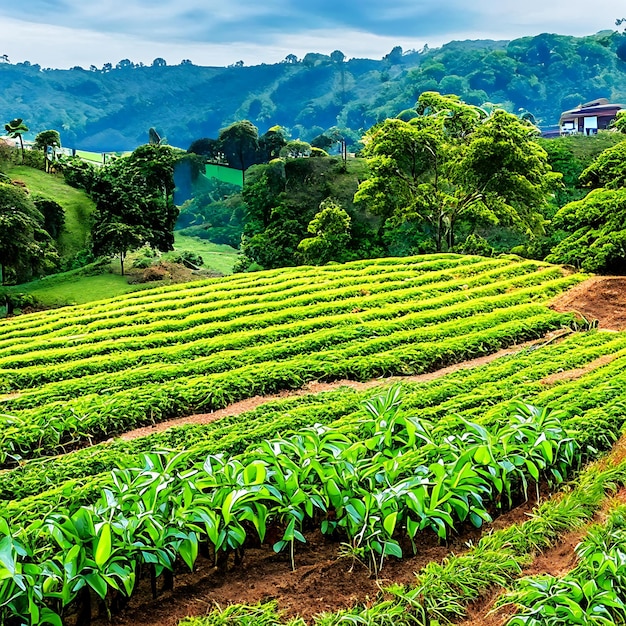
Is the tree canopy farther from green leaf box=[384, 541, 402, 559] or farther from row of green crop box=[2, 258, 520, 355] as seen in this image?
green leaf box=[384, 541, 402, 559]

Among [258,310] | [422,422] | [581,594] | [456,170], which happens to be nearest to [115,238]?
[456,170]

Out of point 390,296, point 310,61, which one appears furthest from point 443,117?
point 310,61

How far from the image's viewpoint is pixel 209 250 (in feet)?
137

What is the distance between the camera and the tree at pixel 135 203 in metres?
20.5

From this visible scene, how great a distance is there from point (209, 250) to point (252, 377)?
117 ft

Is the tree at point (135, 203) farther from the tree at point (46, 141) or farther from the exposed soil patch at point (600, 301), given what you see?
the exposed soil patch at point (600, 301)

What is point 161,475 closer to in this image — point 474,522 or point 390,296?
point 474,522

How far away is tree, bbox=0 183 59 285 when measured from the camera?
17.4 m

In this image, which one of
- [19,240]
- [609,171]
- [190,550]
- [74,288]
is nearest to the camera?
[190,550]

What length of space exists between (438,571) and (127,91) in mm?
106961

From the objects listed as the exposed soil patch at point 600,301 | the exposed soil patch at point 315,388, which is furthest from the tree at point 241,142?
the exposed soil patch at point 315,388

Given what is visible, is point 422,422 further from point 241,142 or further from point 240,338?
point 241,142

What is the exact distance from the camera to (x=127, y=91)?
101 m

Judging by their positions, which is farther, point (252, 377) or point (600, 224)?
point (600, 224)
